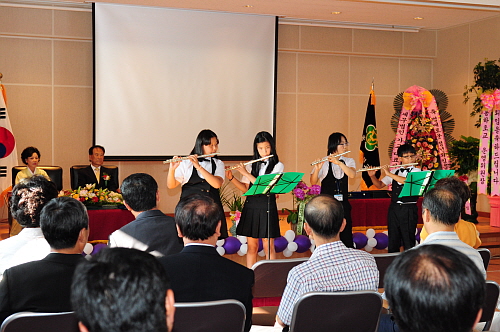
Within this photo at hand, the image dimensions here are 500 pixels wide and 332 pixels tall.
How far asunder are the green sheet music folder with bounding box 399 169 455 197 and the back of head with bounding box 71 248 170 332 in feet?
13.5

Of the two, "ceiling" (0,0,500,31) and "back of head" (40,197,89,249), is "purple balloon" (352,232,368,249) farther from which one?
"back of head" (40,197,89,249)

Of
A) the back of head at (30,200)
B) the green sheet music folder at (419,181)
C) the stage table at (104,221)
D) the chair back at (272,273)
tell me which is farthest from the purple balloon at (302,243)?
the back of head at (30,200)

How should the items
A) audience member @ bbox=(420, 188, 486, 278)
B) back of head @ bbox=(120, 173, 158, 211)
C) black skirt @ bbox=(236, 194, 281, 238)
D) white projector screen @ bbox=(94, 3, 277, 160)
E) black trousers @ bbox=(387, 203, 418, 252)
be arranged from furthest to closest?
1. white projector screen @ bbox=(94, 3, 277, 160)
2. black trousers @ bbox=(387, 203, 418, 252)
3. black skirt @ bbox=(236, 194, 281, 238)
4. back of head @ bbox=(120, 173, 158, 211)
5. audience member @ bbox=(420, 188, 486, 278)

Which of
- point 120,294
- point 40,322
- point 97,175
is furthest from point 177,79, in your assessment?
point 120,294

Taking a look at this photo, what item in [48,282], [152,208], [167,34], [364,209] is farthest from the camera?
[167,34]

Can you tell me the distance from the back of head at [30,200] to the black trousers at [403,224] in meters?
3.46

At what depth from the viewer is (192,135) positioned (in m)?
8.29

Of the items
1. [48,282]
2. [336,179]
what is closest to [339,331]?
[48,282]

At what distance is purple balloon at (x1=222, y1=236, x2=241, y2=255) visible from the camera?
5215 mm

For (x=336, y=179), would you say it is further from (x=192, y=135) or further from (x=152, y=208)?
(x=192, y=135)

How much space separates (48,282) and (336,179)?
3.65 metres

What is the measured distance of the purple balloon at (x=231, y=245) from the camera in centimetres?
521

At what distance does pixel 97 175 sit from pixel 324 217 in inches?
186

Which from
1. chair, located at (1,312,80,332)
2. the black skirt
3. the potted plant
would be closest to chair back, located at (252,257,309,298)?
chair, located at (1,312,80,332)
